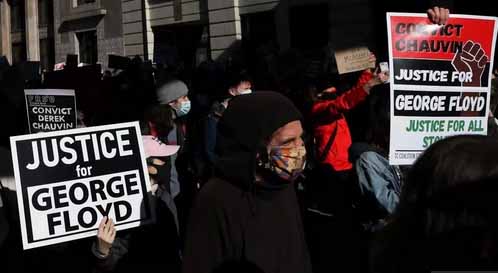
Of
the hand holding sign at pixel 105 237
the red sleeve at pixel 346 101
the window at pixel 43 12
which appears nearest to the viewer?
the hand holding sign at pixel 105 237

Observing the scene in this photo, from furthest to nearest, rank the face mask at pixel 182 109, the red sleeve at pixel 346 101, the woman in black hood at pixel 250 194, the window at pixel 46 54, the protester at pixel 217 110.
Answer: the window at pixel 46 54, the face mask at pixel 182 109, the protester at pixel 217 110, the red sleeve at pixel 346 101, the woman in black hood at pixel 250 194

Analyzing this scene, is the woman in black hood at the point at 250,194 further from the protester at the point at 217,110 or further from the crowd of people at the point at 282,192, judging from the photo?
the protester at the point at 217,110

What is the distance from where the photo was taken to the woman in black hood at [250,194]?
272cm

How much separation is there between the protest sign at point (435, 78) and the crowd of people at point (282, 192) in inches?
5.4

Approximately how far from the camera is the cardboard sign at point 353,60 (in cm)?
562

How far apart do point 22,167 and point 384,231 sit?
265cm

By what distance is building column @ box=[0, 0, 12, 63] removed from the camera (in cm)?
3173

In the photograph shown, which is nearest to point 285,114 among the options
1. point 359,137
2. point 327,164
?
point 327,164

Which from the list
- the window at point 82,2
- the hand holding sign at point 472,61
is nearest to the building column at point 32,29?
the window at point 82,2

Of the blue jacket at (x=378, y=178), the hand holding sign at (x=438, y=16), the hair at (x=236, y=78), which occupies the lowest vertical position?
the blue jacket at (x=378, y=178)

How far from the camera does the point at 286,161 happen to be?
2.85 meters

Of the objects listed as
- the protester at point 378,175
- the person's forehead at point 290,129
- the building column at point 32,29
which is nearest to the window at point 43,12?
the building column at point 32,29

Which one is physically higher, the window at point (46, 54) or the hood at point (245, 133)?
the window at point (46, 54)

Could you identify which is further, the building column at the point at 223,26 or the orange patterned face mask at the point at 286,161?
the building column at the point at 223,26
